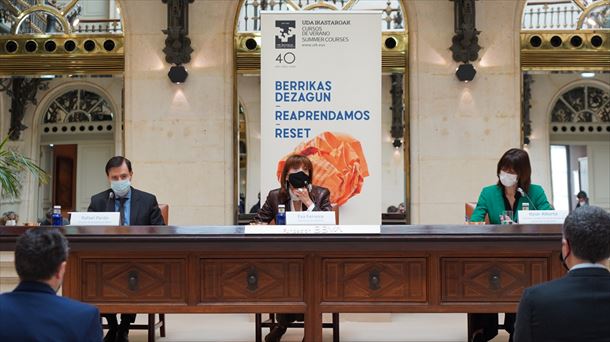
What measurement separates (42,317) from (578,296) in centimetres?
135

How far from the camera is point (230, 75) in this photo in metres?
7.22

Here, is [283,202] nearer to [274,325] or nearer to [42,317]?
[274,325]

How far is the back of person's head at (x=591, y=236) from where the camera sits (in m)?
1.65

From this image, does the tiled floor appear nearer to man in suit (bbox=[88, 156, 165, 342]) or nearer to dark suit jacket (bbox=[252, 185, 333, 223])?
man in suit (bbox=[88, 156, 165, 342])

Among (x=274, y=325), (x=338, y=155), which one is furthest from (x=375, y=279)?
(x=338, y=155)

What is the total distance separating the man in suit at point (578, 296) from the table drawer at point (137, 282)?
6.93 feet

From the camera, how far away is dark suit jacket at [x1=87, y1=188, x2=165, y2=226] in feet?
14.4

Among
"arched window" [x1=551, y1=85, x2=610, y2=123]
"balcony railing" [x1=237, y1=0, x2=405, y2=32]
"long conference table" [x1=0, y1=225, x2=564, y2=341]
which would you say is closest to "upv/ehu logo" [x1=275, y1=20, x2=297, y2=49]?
"balcony railing" [x1=237, y1=0, x2=405, y2=32]

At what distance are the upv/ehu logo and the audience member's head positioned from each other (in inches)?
171

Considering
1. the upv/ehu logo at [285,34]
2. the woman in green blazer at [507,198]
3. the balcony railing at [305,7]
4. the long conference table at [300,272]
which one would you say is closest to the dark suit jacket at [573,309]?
the long conference table at [300,272]

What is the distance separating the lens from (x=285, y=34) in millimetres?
5809

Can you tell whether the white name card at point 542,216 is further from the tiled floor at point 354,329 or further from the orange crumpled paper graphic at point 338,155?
the orange crumpled paper graphic at point 338,155

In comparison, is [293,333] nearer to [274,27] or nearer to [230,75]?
[274,27]

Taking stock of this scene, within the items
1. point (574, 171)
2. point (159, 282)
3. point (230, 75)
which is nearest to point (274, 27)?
point (230, 75)
